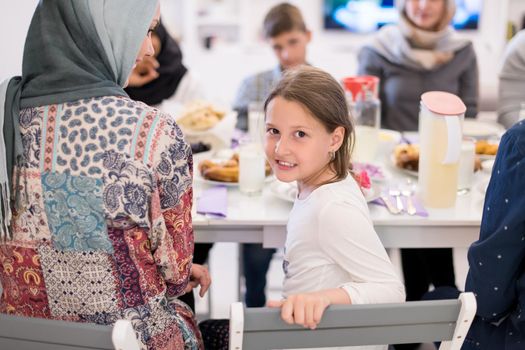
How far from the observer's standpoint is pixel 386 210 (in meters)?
1.65

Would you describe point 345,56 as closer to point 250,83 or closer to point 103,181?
point 250,83

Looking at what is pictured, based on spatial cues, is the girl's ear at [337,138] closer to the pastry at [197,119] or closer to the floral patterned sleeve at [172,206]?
the floral patterned sleeve at [172,206]

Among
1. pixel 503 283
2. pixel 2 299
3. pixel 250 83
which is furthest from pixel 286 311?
pixel 250 83

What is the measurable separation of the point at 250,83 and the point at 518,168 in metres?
1.64

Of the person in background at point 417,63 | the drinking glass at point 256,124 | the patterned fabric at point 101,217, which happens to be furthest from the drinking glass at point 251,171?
the person in background at point 417,63

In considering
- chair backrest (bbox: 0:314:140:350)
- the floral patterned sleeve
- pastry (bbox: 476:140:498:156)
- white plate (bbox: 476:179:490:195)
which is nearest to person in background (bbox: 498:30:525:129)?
pastry (bbox: 476:140:498:156)

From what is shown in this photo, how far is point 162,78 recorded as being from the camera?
8.43 ft

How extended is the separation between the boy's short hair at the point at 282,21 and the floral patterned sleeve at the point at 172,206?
1.45m

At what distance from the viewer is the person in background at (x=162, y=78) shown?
2.49 metres

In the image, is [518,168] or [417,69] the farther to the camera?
[417,69]

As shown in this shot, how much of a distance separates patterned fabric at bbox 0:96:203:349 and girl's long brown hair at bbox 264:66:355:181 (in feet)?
0.79

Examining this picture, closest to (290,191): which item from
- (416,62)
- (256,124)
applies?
(256,124)

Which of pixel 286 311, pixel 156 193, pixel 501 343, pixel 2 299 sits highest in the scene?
pixel 156 193

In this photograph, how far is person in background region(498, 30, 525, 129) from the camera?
8.81 ft
